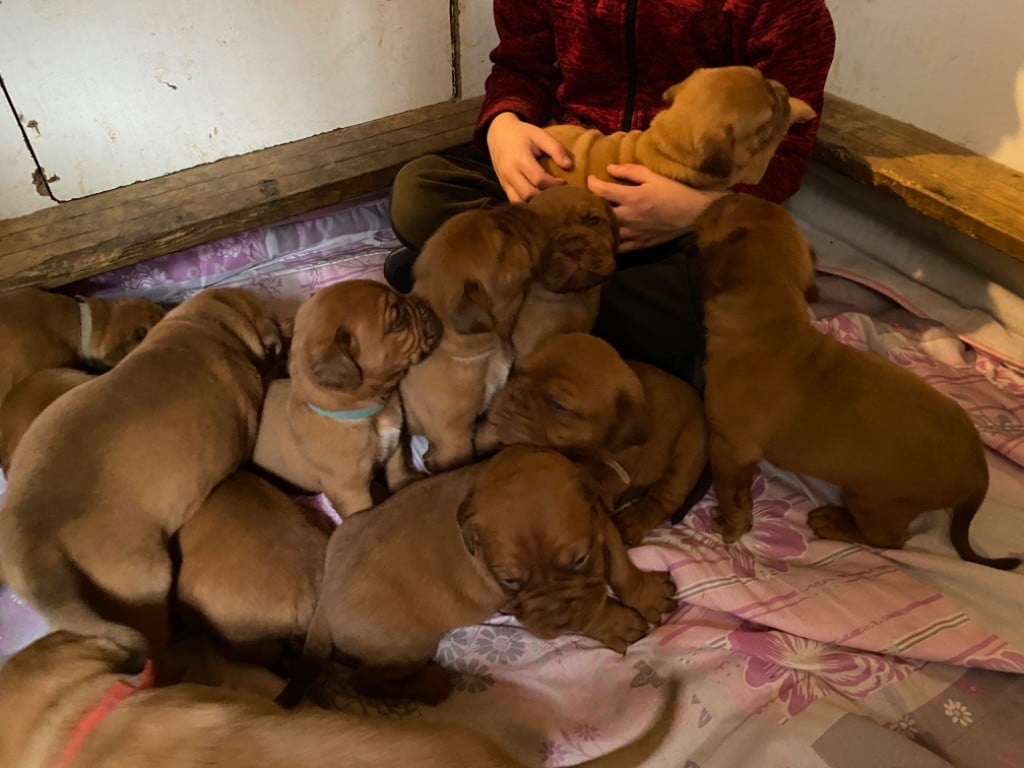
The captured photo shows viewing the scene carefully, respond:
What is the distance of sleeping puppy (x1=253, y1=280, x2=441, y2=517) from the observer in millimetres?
1608

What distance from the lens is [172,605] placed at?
1604mm

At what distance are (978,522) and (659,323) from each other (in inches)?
34.3

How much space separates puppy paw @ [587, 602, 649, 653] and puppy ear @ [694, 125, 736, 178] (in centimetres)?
98

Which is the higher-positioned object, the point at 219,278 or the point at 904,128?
the point at 904,128

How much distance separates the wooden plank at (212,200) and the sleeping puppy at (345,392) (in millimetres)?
698

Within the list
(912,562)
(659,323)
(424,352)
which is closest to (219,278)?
(424,352)

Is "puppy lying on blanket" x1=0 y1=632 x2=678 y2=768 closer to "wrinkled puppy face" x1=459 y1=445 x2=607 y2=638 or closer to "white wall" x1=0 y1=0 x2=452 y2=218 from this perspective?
"wrinkled puppy face" x1=459 y1=445 x2=607 y2=638

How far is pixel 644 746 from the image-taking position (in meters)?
1.41

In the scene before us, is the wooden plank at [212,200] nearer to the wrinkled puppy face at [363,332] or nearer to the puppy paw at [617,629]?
the wrinkled puppy face at [363,332]

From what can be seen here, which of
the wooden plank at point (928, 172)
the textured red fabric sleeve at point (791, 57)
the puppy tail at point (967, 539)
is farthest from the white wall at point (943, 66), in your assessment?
the puppy tail at point (967, 539)

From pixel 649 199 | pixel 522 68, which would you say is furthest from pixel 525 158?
pixel 522 68

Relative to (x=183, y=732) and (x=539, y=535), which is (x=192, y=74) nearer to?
(x=539, y=535)

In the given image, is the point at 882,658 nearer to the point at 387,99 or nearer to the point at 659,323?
the point at 659,323

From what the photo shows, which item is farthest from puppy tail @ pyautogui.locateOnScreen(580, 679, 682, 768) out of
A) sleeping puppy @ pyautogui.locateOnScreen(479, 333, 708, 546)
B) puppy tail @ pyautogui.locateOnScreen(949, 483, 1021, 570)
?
puppy tail @ pyautogui.locateOnScreen(949, 483, 1021, 570)
